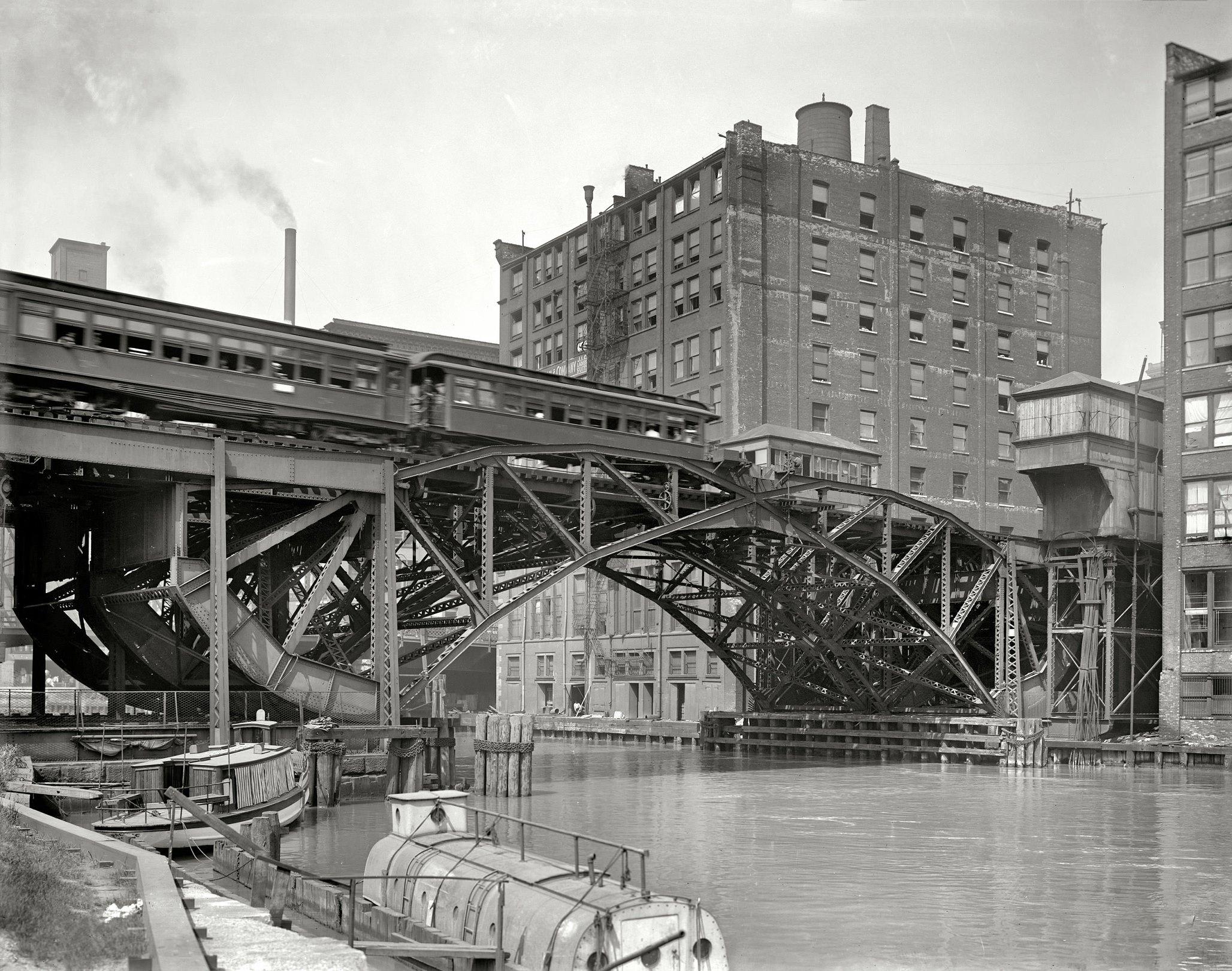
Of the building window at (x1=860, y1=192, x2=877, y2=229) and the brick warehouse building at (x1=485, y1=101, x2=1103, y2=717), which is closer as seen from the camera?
the brick warehouse building at (x1=485, y1=101, x2=1103, y2=717)

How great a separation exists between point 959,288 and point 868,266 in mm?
7605

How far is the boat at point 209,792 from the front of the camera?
1095 inches

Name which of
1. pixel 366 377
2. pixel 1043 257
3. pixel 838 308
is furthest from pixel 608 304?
pixel 366 377

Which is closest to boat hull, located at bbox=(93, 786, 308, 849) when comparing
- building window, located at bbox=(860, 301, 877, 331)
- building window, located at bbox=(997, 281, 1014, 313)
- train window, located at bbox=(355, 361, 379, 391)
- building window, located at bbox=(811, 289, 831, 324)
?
train window, located at bbox=(355, 361, 379, 391)

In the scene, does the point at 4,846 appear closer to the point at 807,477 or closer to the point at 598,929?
the point at 598,929

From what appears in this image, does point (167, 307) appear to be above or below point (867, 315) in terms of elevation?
below

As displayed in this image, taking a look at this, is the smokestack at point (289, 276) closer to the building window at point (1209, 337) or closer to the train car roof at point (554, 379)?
the train car roof at point (554, 379)

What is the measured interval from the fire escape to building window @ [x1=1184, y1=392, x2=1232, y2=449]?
4144 cm

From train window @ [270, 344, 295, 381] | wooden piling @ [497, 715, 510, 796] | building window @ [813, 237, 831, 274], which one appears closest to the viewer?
train window @ [270, 344, 295, 381]

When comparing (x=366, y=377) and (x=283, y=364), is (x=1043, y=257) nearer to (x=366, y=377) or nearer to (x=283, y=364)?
(x=366, y=377)

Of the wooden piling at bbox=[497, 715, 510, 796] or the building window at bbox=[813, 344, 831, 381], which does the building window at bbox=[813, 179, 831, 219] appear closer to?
the building window at bbox=[813, 344, 831, 381]

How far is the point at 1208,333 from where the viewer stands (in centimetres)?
6412

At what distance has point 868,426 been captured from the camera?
3521 inches

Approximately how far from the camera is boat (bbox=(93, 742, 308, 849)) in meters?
27.8
